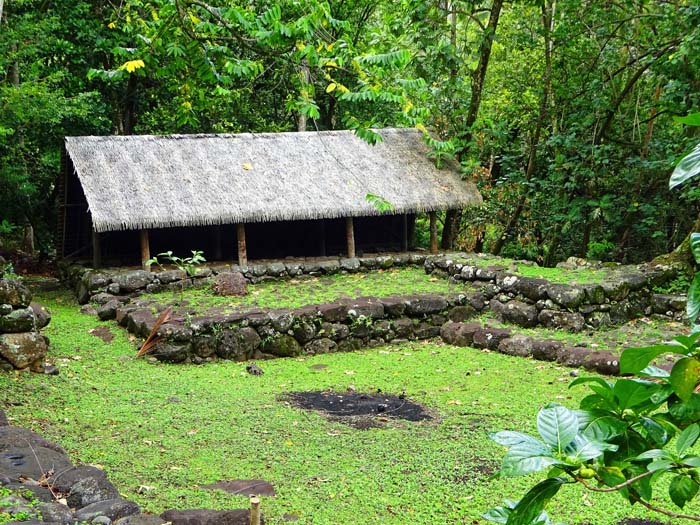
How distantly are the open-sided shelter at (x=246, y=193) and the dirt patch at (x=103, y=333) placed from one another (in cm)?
209

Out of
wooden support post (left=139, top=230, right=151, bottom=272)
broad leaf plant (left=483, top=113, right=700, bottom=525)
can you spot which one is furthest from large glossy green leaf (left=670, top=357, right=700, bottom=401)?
wooden support post (left=139, top=230, right=151, bottom=272)

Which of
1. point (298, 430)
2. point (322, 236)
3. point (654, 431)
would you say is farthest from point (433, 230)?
point (654, 431)

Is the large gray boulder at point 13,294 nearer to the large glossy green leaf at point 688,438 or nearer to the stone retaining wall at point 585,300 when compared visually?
the stone retaining wall at point 585,300

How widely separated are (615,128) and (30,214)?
14.3 metres

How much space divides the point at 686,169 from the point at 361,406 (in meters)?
6.71

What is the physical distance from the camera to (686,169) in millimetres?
1273

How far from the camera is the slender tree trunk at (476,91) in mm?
14341

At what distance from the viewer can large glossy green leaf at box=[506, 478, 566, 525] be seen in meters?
1.28

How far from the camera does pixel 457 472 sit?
225 inches

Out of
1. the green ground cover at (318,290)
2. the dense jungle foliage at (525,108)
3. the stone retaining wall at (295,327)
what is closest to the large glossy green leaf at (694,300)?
→ the stone retaining wall at (295,327)

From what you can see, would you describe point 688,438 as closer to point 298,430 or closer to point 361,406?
point 298,430

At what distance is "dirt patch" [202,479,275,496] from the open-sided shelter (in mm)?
7659

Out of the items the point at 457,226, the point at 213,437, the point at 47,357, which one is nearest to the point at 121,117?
the point at 457,226

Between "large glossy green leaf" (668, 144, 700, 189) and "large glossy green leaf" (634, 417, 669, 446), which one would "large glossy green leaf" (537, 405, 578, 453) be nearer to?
"large glossy green leaf" (634, 417, 669, 446)
